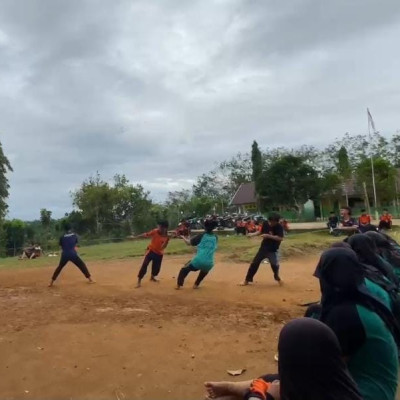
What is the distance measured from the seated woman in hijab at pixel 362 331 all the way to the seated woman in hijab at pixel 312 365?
2.28ft

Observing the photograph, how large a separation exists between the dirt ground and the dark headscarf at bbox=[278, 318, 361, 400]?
2.87 meters

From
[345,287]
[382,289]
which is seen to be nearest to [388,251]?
[382,289]

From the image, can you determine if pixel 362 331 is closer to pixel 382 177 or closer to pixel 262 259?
pixel 262 259

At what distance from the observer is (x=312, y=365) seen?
90.3 inches

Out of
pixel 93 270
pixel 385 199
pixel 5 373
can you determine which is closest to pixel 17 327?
pixel 5 373

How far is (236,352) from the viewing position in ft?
19.6

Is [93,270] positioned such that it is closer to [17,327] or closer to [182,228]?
[17,327]

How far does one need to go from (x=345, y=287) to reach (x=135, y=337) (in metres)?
3.84

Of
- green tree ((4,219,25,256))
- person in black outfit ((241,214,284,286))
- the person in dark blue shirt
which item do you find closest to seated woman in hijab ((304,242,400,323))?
person in black outfit ((241,214,284,286))

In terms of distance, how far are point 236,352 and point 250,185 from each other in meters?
58.0

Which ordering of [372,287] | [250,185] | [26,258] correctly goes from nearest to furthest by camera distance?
[372,287], [26,258], [250,185]

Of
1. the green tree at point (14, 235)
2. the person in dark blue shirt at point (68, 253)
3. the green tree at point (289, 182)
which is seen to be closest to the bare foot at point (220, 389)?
the person in dark blue shirt at point (68, 253)

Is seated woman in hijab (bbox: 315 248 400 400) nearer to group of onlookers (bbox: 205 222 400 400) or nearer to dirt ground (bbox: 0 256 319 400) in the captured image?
group of onlookers (bbox: 205 222 400 400)

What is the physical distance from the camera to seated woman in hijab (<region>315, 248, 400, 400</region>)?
3043 millimetres
